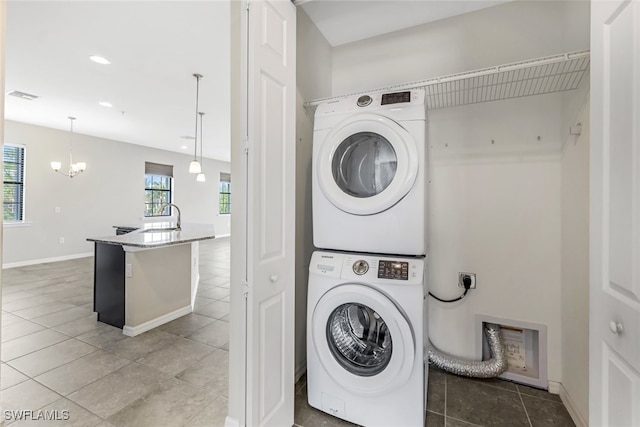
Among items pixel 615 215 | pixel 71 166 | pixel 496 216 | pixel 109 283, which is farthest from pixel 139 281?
pixel 71 166

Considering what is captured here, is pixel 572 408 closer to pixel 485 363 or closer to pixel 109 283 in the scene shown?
pixel 485 363

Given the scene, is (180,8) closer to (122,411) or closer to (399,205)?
(399,205)

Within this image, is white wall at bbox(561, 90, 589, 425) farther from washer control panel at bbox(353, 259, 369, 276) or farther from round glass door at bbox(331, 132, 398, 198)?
washer control panel at bbox(353, 259, 369, 276)

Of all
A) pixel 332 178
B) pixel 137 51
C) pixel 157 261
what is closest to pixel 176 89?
pixel 137 51

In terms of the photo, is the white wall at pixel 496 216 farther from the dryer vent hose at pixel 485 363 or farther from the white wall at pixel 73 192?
the white wall at pixel 73 192

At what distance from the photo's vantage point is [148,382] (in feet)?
6.43

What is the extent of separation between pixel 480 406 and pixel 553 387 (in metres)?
0.53

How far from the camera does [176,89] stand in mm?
3654

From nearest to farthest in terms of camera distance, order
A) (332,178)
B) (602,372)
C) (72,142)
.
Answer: (602,372) < (332,178) < (72,142)

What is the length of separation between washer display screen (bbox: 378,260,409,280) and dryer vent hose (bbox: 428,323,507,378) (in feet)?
3.19

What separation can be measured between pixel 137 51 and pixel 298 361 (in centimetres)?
312

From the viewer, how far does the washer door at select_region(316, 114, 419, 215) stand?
1.48 meters

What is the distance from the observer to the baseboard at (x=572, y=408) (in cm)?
152

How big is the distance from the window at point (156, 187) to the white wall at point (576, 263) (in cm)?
773
